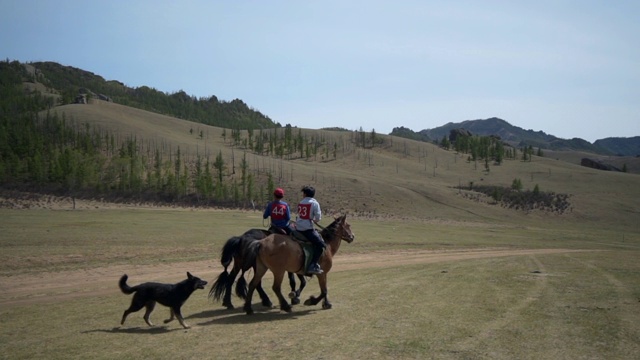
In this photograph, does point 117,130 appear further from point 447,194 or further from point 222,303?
point 222,303

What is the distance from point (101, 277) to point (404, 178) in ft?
367

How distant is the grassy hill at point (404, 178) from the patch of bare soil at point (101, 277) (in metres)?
48.1

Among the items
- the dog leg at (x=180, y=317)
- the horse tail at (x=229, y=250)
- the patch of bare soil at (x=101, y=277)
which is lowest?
the patch of bare soil at (x=101, y=277)

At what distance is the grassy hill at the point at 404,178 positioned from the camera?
281ft

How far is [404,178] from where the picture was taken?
12725 cm

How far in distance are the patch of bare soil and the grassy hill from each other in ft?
158

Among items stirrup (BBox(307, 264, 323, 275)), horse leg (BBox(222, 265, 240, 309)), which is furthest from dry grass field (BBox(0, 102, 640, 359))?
stirrup (BBox(307, 264, 323, 275))

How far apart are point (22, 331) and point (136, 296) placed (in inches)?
96.2

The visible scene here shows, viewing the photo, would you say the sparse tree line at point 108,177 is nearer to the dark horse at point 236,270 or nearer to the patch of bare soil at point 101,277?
the patch of bare soil at point 101,277

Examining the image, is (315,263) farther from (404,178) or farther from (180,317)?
(404,178)

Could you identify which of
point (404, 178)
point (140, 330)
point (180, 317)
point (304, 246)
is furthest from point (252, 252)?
point (404, 178)

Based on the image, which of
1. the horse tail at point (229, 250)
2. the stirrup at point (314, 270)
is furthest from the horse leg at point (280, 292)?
the horse tail at point (229, 250)

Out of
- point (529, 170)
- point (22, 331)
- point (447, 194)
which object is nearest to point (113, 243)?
point (22, 331)

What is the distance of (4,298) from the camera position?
15469mm
